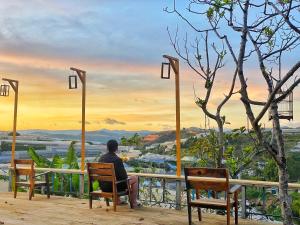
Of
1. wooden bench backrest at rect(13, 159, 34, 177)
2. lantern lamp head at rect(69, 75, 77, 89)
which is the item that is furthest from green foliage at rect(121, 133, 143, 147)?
wooden bench backrest at rect(13, 159, 34, 177)

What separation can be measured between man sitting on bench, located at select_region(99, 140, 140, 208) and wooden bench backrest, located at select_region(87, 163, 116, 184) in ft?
0.41

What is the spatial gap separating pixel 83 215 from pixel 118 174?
856 millimetres

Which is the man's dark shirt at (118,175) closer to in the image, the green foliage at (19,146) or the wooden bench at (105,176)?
the wooden bench at (105,176)

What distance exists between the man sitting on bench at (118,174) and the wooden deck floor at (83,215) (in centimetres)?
29

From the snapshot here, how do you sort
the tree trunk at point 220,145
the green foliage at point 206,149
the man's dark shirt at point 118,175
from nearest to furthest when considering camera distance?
the man's dark shirt at point 118,175 → the tree trunk at point 220,145 → the green foliage at point 206,149

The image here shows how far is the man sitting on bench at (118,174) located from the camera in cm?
812

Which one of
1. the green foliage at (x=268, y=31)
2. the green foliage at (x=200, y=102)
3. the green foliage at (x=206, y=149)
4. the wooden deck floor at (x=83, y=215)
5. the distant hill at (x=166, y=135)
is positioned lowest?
the wooden deck floor at (x=83, y=215)

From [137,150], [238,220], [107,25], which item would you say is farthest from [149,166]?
[238,220]

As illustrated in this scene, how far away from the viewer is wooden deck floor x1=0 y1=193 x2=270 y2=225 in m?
7.12

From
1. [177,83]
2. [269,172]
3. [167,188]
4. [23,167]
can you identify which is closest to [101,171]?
[167,188]

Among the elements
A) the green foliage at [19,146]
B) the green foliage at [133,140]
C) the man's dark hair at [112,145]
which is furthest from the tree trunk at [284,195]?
the green foliage at [19,146]

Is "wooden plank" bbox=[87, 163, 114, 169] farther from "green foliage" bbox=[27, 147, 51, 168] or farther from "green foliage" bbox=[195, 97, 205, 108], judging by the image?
"green foliage" bbox=[27, 147, 51, 168]

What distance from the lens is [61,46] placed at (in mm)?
12164

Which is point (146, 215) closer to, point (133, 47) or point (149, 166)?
point (149, 166)
